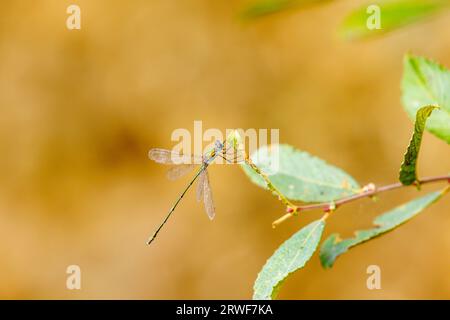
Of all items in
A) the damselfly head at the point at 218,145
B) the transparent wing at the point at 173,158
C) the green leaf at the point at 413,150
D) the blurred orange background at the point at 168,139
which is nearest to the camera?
the green leaf at the point at 413,150

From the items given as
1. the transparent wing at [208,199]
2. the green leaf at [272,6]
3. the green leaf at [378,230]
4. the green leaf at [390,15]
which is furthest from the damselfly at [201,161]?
the green leaf at [390,15]

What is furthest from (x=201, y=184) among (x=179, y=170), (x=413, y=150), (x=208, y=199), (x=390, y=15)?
(x=390, y=15)

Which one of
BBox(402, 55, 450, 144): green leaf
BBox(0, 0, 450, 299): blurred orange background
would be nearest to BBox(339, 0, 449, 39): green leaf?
BBox(402, 55, 450, 144): green leaf

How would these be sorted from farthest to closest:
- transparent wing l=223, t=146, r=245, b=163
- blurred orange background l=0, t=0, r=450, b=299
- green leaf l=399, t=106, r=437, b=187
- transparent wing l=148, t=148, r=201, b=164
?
blurred orange background l=0, t=0, r=450, b=299, transparent wing l=148, t=148, r=201, b=164, transparent wing l=223, t=146, r=245, b=163, green leaf l=399, t=106, r=437, b=187

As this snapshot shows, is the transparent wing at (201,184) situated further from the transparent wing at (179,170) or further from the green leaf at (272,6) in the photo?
the green leaf at (272,6)

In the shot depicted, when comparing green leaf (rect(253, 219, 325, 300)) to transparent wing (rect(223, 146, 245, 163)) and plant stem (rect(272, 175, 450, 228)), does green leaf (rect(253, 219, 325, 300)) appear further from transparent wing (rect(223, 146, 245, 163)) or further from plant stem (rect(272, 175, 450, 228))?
transparent wing (rect(223, 146, 245, 163))

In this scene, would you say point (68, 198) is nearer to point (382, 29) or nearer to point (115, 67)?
point (115, 67)
